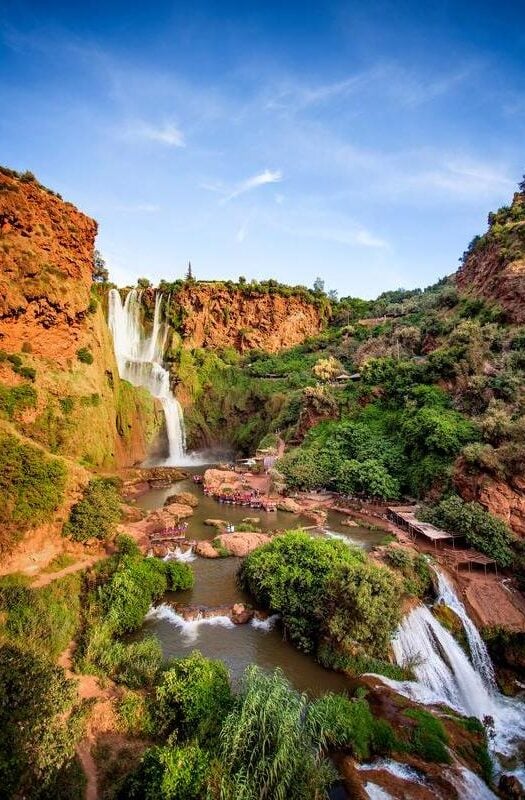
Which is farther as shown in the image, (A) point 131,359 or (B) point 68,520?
(A) point 131,359

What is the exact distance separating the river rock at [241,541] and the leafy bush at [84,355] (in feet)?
65.9

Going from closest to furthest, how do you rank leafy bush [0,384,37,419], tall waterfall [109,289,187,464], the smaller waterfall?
the smaller waterfall < leafy bush [0,384,37,419] < tall waterfall [109,289,187,464]

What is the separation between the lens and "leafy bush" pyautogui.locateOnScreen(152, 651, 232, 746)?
9.71 metres

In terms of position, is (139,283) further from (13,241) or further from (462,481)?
(462,481)

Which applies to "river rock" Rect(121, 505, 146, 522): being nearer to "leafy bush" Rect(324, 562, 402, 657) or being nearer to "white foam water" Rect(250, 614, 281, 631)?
"white foam water" Rect(250, 614, 281, 631)

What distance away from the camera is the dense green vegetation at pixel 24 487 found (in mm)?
14312

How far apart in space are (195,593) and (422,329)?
117 feet

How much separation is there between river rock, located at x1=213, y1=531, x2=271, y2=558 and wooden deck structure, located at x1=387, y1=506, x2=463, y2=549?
25.9ft

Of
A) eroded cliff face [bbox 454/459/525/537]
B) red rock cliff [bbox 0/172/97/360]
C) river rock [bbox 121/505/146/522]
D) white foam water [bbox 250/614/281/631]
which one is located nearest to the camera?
white foam water [bbox 250/614/281/631]

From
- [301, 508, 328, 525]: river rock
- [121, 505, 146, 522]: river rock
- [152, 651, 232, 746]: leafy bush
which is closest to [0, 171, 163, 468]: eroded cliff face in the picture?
[121, 505, 146, 522]: river rock

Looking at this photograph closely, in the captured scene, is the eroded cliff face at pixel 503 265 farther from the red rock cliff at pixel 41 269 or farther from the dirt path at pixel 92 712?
the red rock cliff at pixel 41 269

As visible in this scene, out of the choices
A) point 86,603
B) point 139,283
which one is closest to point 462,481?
point 86,603

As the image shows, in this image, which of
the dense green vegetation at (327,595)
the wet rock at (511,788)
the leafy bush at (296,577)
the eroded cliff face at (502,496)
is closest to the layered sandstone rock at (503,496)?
the eroded cliff face at (502,496)

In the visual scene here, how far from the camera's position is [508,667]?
14.3 metres
